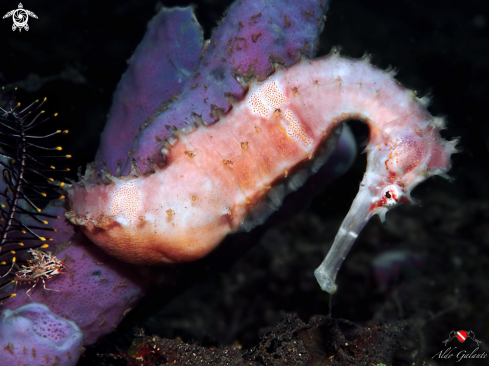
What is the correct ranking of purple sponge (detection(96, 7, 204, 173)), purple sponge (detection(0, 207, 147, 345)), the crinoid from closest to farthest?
the crinoid
purple sponge (detection(0, 207, 147, 345))
purple sponge (detection(96, 7, 204, 173))

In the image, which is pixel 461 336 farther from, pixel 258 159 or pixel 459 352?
pixel 258 159

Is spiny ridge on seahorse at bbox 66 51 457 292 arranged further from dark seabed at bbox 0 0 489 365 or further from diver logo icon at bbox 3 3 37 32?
diver logo icon at bbox 3 3 37 32

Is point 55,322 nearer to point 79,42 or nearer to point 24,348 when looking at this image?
point 24,348

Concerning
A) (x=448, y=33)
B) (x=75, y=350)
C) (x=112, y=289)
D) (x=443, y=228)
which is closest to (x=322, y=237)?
(x=443, y=228)

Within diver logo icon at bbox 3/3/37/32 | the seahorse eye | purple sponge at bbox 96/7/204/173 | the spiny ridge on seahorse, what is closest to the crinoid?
the spiny ridge on seahorse

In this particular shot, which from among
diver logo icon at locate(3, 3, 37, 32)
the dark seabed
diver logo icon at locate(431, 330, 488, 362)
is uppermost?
diver logo icon at locate(3, 3, 37, 32)

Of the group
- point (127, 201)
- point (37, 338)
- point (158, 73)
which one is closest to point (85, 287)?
point (37, 338)

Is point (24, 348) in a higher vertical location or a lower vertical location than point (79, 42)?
lower
